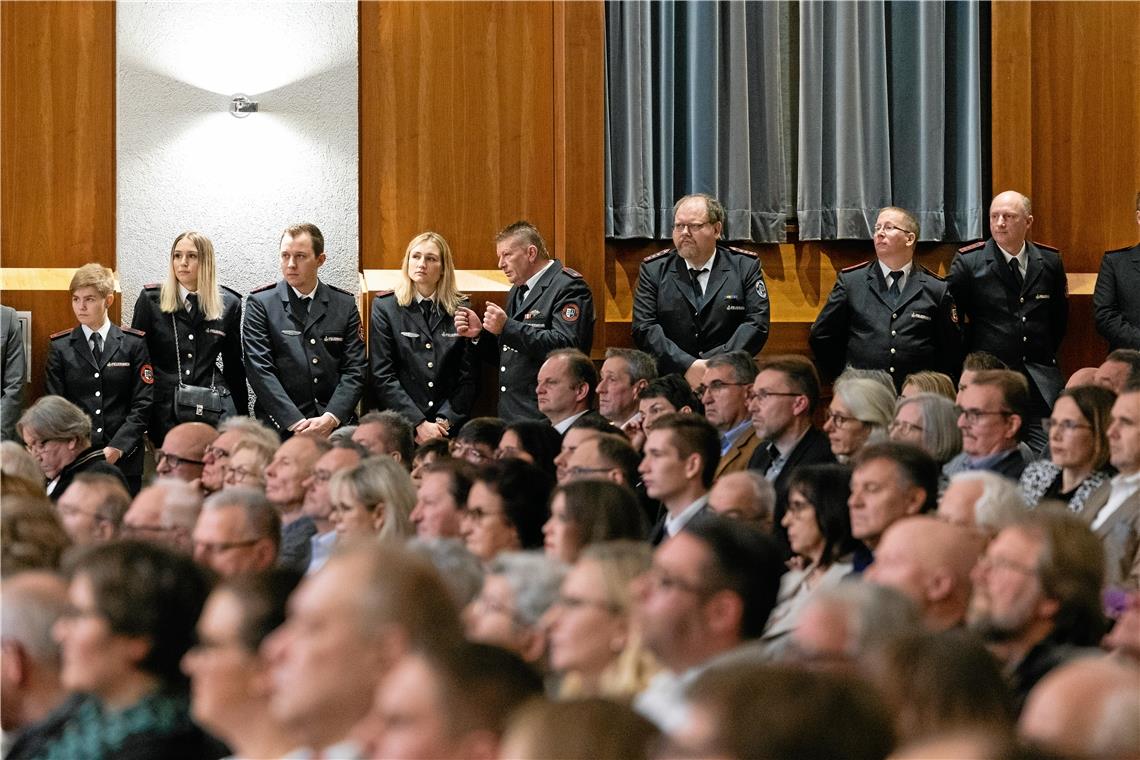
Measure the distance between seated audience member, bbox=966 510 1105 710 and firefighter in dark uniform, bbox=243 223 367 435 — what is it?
3.99 meters

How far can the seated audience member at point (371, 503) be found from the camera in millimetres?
4312

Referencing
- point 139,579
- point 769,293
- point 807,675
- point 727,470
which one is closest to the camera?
point 807,675

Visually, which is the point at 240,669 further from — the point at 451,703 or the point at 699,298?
the point at 699,298

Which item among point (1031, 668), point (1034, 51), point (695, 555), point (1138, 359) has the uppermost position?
point (1034, 51)

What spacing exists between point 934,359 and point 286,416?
2592 millimetres

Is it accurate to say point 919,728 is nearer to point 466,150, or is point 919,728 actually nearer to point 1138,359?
point 1138,359

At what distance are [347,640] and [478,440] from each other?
294 centimetres

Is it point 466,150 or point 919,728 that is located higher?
point 466,150

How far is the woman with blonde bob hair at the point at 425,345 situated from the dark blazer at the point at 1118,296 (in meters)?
2.60

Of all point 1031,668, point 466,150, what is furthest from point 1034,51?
point 1031,668

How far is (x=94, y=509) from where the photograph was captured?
4285 millimetres

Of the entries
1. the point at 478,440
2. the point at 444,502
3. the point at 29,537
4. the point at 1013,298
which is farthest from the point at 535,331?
the point at 29,537

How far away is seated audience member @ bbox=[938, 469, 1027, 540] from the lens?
3.57m

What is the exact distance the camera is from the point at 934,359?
694 cm
